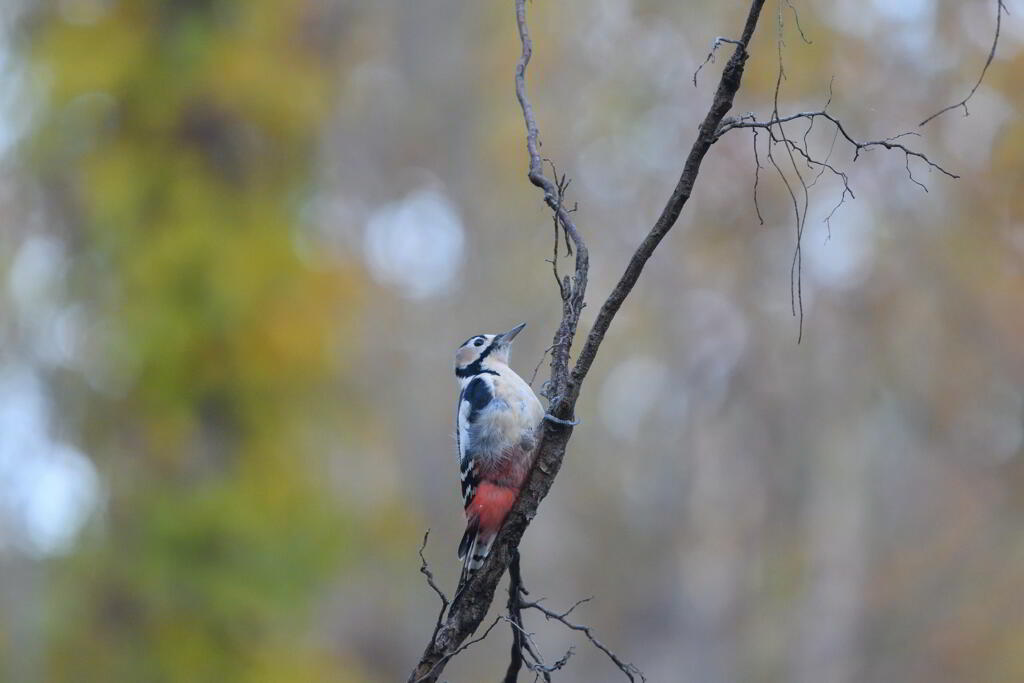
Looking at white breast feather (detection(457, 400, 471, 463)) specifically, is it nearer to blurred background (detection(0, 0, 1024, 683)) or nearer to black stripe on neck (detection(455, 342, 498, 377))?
black stripe on neck (detection(455, 342, 498, 377))

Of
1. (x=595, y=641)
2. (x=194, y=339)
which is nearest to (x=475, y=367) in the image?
(x=595, y=641)

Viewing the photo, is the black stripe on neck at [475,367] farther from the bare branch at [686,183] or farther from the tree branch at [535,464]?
the bare branch at [686,183]

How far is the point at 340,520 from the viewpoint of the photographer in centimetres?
955

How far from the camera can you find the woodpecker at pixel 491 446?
4.15 m

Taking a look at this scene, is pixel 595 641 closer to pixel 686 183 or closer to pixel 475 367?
pixel 686 183

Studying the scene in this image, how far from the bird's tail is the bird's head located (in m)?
1.04

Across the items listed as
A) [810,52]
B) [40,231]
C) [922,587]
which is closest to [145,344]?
[40,231]

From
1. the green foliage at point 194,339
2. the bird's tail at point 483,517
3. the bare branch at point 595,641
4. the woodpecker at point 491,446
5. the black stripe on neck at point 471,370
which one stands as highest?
the green foliage at point 194,339

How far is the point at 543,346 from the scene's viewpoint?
17281 millimetres

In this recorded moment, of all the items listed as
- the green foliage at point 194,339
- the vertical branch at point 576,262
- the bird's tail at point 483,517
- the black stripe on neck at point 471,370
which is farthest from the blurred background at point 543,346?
the vertical branch at point 576,262

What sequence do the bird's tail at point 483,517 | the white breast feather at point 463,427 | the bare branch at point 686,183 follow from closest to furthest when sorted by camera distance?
the bare branch at point 686,183 < the bird's tail at point 483,517 < the white breast feather at point 463,427

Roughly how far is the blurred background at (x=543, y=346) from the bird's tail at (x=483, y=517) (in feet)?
16.3

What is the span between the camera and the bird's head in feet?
17.6

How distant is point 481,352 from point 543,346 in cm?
1186
